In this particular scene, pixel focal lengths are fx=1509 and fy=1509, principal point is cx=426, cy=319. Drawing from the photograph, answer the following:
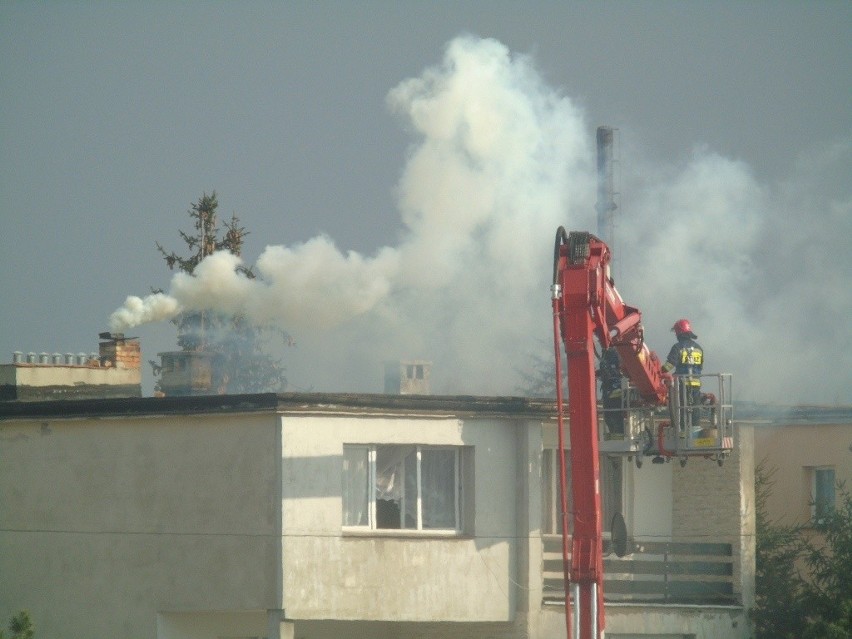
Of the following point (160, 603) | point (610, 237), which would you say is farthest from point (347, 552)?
point (610, 237)

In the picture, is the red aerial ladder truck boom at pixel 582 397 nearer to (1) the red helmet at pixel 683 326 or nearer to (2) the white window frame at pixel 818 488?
(1) the red helmet at pixel 683 326

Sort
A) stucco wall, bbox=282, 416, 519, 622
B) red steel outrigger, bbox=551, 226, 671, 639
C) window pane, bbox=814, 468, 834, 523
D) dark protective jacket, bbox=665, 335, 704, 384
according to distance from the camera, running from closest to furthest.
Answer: red steel outrigger, bbox=551, 226, 671, 639 → stucco wall, bbox=282, 416, 519, 622 → dark protective jacket, bbox=665, 335, 704, 384 → window pane, bbox=814, 468, 834, 523

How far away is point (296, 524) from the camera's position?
2392cm

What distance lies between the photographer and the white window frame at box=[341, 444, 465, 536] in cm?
2478

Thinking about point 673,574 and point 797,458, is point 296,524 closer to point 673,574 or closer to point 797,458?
point 673,574

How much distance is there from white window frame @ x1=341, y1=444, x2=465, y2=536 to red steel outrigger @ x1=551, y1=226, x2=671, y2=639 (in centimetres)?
336

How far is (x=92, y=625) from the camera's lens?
2508 centimetres

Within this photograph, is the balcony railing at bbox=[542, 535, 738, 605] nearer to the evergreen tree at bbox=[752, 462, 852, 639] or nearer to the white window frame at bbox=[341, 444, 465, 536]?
the evergreen tree at bbox=[752, 462, 852, 639]

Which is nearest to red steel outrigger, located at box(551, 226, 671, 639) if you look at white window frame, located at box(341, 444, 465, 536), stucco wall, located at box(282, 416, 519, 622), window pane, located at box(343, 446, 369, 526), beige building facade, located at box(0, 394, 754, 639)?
stucco wall, located at box(282, 416, 519, 622)

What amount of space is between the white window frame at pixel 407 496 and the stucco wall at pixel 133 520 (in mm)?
1703

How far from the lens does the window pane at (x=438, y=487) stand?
83.0 ft

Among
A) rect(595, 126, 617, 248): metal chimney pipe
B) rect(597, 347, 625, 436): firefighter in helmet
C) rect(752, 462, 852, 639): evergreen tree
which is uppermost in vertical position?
rect(595, 126, 617, 248): metal chimney pipe

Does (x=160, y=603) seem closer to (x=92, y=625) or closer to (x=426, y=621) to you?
(x=92, y=625)

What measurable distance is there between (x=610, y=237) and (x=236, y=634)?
84.7 feet
